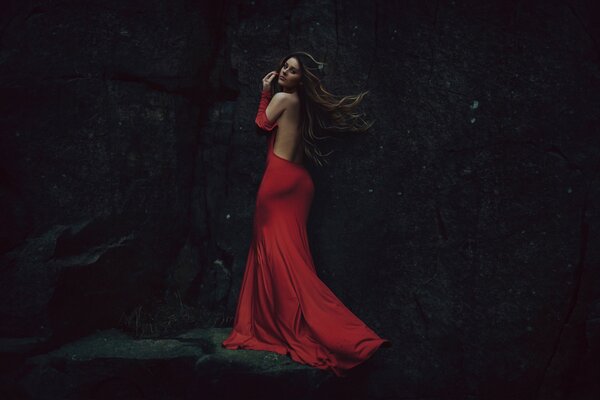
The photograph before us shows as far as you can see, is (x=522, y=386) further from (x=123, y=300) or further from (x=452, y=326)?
(x=123, y=300)

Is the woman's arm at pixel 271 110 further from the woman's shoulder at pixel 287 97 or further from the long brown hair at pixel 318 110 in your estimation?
the long brown hair at pixel 318 110

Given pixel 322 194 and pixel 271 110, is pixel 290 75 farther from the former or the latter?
pixel 322 194

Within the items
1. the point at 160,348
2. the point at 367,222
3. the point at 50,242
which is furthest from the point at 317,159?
the point at 50,242

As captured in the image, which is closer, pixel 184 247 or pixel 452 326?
pixel 452 326

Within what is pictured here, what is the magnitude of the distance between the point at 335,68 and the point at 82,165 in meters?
2.17

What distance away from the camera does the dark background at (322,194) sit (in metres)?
3.76

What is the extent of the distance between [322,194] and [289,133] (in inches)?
23.0

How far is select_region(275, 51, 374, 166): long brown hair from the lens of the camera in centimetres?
404

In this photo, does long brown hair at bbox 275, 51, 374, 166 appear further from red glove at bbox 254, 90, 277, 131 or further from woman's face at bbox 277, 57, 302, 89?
red glove at bbox 254, 90, 277, 131

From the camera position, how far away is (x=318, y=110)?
412 cm

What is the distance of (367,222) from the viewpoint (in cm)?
418

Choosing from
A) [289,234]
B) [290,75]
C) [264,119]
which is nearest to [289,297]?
[289,234]

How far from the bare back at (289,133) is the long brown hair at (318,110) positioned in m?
0.07

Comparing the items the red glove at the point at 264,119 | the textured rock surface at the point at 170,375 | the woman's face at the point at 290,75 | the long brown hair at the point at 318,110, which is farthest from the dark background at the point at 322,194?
the red glove at the point at 264,119
